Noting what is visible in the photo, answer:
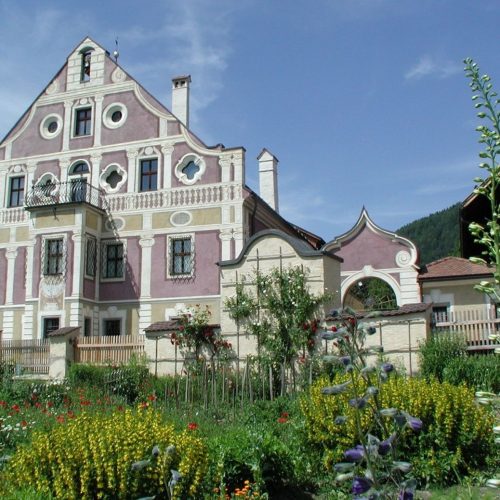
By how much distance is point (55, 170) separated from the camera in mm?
28781

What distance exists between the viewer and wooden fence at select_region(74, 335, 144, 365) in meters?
18.5

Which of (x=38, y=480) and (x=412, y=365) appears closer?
(x=38, y=480)

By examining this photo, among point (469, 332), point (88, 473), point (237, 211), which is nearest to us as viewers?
point (88, 473)

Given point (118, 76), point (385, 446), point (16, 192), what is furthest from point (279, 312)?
point (16, 192)

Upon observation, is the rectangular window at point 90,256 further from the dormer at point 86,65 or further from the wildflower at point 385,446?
the wildflower at point 385,446

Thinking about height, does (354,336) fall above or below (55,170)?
below

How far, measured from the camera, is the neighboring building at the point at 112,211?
2597 centimetres

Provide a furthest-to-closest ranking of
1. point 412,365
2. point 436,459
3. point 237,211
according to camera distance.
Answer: point 237,211 < point 412,365 < point 436,459

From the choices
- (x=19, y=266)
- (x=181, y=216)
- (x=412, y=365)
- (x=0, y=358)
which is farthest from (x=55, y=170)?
(x=412, y=365)

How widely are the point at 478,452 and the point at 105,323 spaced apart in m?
20.5

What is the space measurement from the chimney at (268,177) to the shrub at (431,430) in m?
23.2

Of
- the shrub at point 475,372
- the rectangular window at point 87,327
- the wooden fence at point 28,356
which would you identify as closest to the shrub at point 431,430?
the shrub at point 475,372

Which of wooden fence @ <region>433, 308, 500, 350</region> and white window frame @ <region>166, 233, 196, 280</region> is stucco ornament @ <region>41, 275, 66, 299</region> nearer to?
white window frame @ <region>166, 233, 196, 280</region>

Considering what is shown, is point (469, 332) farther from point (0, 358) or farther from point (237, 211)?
point (0, 358)
